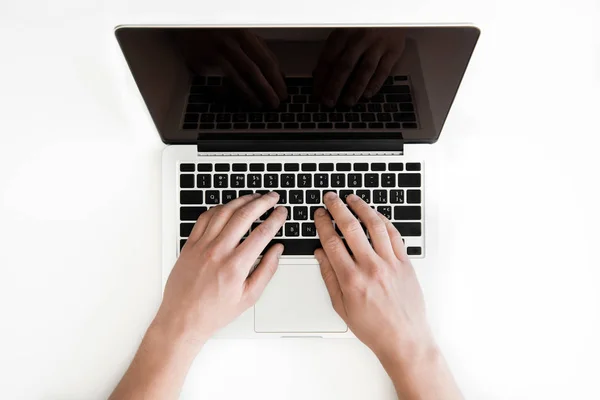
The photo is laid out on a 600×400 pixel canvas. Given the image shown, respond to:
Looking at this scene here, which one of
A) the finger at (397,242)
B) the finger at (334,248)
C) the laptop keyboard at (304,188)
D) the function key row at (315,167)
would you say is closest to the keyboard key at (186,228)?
the laptop keyboard at (304,188)

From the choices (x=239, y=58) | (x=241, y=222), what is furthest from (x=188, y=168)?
(x=239, y=58)

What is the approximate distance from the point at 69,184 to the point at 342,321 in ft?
1.72

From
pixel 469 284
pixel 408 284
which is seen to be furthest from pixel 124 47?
pixel 469 284

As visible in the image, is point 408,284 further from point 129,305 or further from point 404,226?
point 129,305

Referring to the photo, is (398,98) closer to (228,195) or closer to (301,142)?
(301,142)

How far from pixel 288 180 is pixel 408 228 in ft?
0.71

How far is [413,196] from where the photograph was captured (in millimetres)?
732

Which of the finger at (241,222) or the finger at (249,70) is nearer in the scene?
the finger at (249,70)

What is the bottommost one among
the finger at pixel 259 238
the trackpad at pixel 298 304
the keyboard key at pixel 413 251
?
the trackpad at pixel 298 304

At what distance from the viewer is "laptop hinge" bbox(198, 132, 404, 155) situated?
27.8 inches

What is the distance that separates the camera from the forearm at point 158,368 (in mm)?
677

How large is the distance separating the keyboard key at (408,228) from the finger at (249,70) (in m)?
0.29

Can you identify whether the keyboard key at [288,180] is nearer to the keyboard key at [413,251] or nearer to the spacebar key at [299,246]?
the spacebar key at [299,246]

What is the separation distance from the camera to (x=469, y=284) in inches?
29.5
